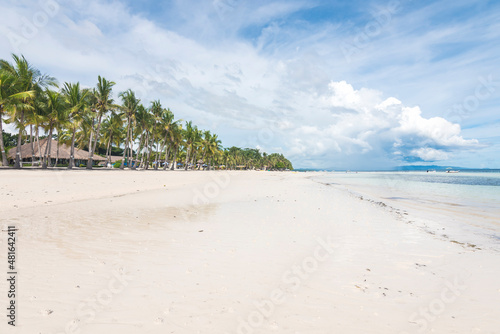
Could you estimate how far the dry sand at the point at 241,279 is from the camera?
10.2 ft

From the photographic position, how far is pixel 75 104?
37.3 meters

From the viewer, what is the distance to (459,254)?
612cm

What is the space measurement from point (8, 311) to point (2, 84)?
37988mm

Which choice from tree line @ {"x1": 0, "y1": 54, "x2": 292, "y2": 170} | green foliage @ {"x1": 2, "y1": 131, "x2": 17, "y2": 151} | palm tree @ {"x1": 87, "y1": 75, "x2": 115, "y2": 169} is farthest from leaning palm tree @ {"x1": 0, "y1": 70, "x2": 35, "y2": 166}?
green foliage @ {"x1": 2, "y1": 131, "x2": 17, "y2": 151}

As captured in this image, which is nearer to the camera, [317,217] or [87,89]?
[317,217]

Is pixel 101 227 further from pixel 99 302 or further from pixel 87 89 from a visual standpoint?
pixel 87 89

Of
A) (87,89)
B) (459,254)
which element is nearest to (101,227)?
(459,254)

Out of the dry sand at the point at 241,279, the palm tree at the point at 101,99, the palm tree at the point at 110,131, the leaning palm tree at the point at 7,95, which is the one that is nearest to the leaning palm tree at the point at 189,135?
the palm tree at the point at 110,131

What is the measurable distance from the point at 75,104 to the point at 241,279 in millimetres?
44284

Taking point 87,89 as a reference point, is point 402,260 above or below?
below

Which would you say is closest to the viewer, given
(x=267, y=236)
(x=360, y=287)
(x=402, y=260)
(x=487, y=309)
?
(x=487, y=309)

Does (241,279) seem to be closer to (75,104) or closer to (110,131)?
(75,104)

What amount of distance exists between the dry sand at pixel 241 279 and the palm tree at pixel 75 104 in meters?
Result: 34.8

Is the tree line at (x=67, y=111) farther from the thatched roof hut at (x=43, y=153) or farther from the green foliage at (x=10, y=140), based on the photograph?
the green foliage at (x=10, y=140)
